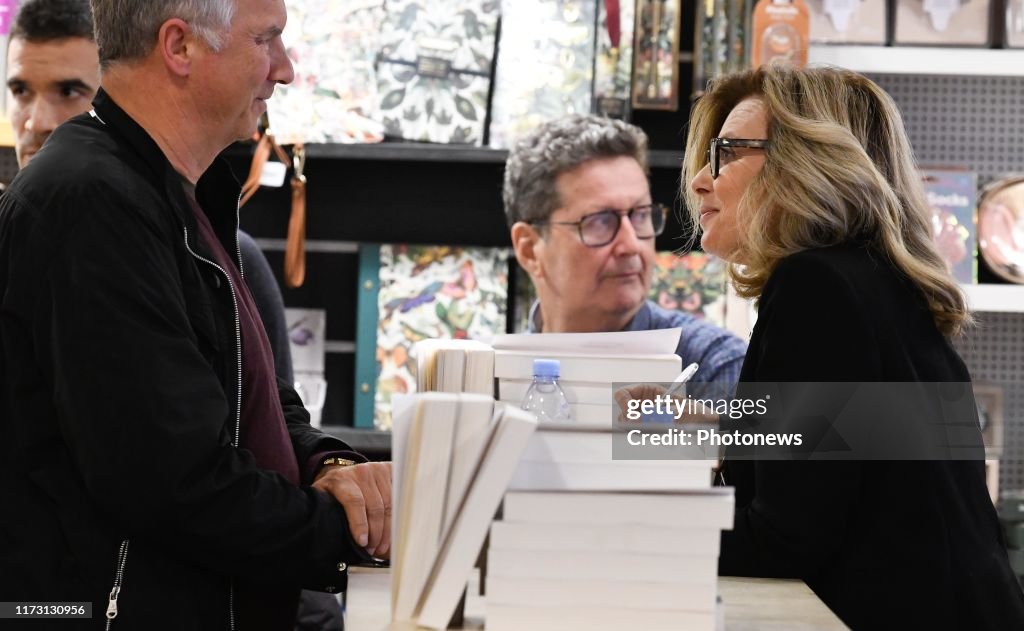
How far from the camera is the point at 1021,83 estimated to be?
370 centimetres

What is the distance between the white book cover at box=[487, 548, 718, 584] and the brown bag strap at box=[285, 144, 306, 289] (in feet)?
7.73

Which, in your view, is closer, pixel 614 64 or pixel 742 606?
pixel 742 606

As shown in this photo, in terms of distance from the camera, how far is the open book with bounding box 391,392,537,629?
127cm

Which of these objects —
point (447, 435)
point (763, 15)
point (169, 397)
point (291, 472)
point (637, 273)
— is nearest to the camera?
point (447, 435)

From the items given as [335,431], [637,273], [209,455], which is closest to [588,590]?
[209,455]

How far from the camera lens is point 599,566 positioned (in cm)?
130

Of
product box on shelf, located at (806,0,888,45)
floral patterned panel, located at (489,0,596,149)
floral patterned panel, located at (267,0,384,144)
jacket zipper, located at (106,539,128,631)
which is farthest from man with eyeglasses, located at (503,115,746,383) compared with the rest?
jacket zipper, located at (106,539,128,631)

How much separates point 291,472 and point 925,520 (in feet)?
2.93

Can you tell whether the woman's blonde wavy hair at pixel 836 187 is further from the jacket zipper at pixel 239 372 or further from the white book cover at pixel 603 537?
the jacket zipper at pixel 239 372

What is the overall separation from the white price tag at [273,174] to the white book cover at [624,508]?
234cm

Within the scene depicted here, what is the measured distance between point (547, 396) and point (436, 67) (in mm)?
2011

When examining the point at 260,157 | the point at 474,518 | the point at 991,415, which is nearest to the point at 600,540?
the point at 474,518

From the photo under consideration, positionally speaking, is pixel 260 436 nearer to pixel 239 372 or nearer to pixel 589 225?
pixel 239 372

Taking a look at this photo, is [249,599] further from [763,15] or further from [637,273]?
[763,15]
